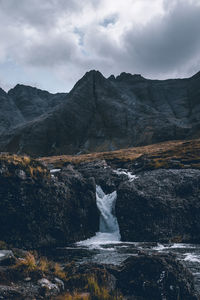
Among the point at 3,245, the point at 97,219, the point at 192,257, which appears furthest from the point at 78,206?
the point at 192,257

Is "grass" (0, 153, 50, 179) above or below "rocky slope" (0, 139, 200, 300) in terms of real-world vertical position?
above

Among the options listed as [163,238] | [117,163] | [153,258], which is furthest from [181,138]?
[153,258]

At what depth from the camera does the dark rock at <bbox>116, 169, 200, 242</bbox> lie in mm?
43197

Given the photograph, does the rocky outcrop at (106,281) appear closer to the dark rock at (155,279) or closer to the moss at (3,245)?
the dark rock at (155,279)

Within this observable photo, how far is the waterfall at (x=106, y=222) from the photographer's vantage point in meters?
43.7

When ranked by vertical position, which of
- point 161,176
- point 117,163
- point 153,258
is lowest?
point 153,258

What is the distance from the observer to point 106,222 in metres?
48.2

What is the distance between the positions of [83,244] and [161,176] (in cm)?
2119

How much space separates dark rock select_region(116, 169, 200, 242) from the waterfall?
1.81 meters

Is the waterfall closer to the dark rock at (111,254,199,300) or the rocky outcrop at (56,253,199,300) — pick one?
the rocky outcrop at (56,253,199,300)

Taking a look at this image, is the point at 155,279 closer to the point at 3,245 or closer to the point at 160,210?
the point at 3,245

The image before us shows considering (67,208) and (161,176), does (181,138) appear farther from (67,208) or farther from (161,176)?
(67,208)

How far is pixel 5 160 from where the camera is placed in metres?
41.6

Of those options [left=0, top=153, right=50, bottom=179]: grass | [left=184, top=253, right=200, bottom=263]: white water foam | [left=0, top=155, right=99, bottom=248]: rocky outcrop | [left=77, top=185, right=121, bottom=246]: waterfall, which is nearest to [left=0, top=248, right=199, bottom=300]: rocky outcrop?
[left=184, top=253, right=200, bottom=263]: white water foam
